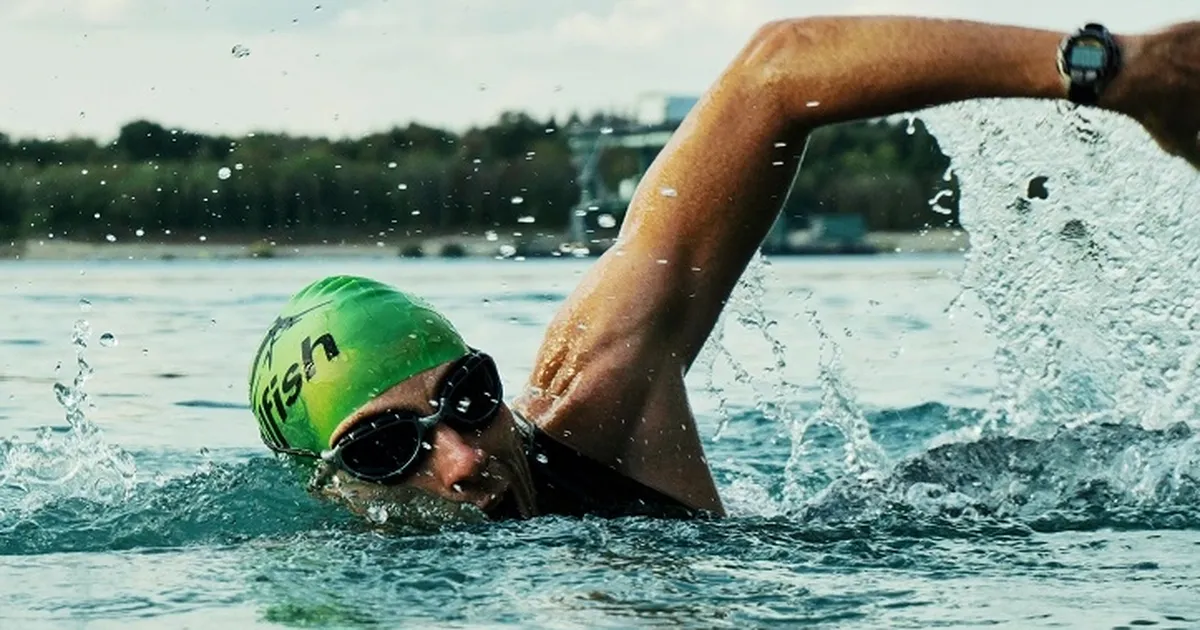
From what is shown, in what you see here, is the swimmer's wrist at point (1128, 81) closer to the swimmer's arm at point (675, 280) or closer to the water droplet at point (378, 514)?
the swimmer's arm at point (675, 280)

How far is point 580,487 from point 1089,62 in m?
1.61

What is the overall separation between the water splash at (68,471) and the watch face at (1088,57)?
9.42 ft

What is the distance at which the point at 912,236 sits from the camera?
31.5m

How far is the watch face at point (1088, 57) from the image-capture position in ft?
9.77

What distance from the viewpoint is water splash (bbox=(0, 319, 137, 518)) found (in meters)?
5.01

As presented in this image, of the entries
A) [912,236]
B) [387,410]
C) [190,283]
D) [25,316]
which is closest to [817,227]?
[912,236]

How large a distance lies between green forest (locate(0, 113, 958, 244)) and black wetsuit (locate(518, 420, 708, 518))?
74 centimetres

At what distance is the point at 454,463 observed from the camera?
385cm

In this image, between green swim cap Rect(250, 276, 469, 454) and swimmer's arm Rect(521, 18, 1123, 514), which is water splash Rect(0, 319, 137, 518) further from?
swimmer's arm Rect(521, 18, 1123, 514)

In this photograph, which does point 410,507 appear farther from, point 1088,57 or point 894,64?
point 1088,57

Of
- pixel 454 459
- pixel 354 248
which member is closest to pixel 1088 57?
pixel 454 459

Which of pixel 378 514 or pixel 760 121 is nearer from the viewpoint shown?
pixel 760 121

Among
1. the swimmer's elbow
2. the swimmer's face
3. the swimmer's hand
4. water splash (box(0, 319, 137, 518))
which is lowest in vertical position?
water splash (box(0, 319, 137, 518))

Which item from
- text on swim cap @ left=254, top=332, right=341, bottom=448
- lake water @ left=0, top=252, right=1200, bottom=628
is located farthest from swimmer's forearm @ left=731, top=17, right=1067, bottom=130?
text on swim cap @ left=254, top=332, right=341, bottom=448
